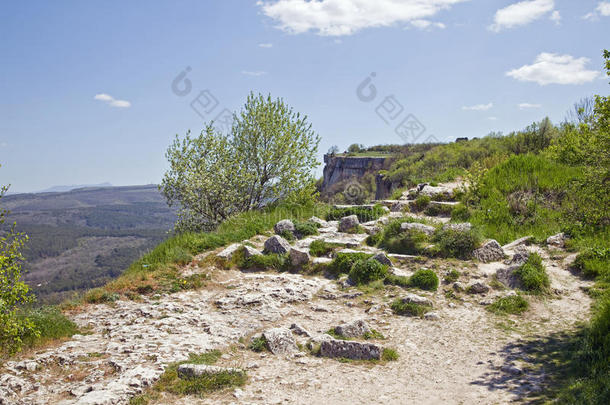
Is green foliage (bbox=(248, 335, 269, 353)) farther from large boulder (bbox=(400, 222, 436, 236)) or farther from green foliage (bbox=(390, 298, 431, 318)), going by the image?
large boulder (bbox=(400, 222, 436, 236))

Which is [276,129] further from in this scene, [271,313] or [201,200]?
[271,313]

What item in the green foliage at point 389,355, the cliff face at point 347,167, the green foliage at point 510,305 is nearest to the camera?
the green foliage at point 389,355

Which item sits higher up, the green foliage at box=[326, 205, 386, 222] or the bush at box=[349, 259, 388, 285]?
the green foliage at box=[326, 205, 386, 222]

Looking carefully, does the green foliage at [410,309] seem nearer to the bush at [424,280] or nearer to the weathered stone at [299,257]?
the bush at [424,280]

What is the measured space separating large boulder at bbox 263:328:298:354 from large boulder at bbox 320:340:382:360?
0.55 m

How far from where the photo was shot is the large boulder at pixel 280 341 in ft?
21.9

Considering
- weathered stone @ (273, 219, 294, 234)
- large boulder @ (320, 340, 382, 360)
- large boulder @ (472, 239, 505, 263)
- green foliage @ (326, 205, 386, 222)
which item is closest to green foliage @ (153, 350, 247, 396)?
large boulder @ (320, 340, 382, 360)

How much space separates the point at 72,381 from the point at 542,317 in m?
8.07

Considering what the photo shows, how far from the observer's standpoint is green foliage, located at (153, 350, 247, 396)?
5348 millimetres

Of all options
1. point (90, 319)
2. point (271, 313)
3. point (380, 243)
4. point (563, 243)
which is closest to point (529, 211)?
point (563, 243)

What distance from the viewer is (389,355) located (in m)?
6.45

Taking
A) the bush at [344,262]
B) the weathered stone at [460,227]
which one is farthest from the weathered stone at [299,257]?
the weathered stone at [460,227]

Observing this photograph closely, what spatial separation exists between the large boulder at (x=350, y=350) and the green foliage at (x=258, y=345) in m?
1.00

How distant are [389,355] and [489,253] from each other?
5.25 meters
